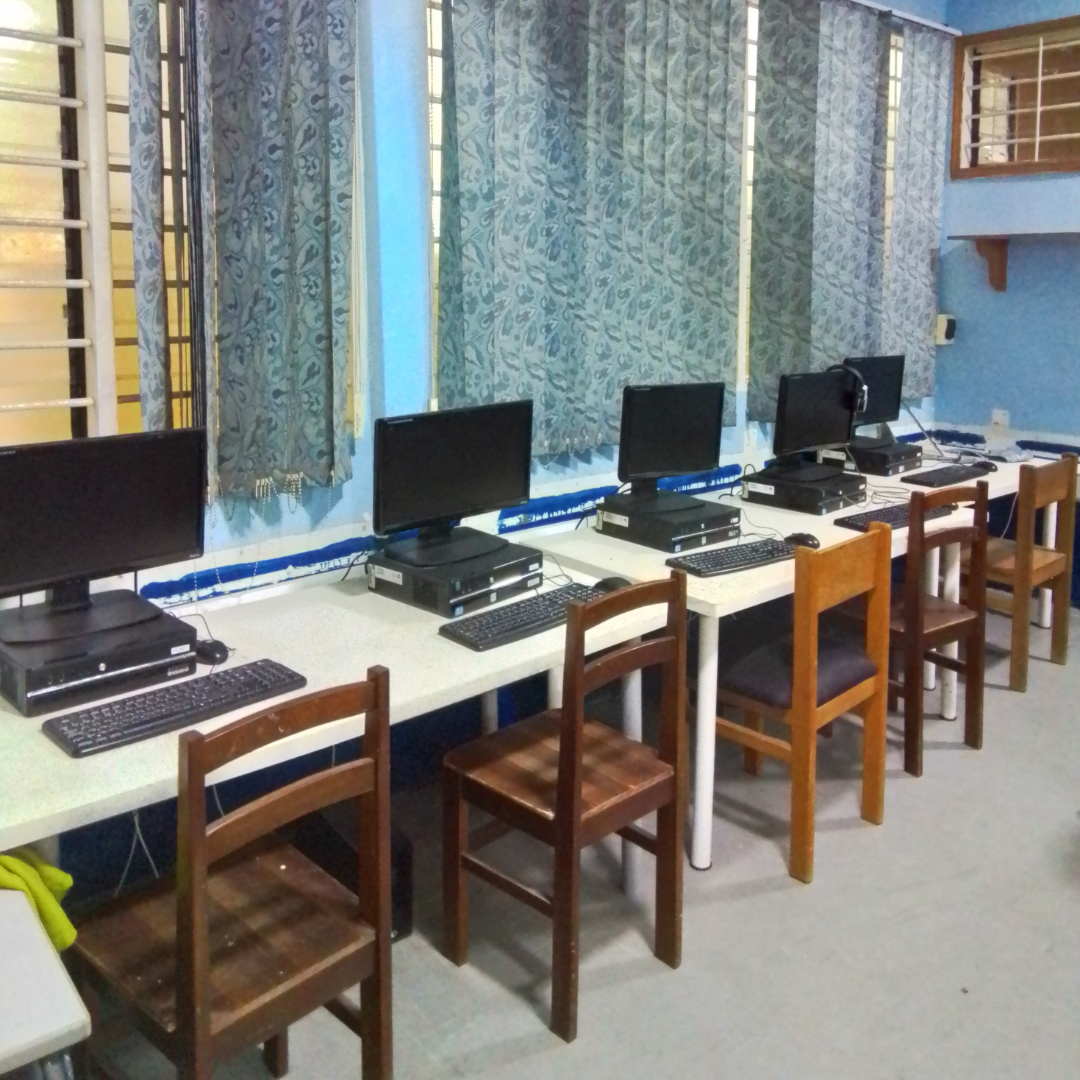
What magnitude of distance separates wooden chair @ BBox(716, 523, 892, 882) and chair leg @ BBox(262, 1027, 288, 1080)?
51.0 inches

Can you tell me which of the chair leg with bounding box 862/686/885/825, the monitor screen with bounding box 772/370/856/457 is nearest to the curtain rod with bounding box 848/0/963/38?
the monitor screen with bounding box 772/370/856/457

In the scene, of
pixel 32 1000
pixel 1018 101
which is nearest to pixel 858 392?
pixel 1018 101

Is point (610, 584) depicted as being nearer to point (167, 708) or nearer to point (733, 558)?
point (733, 558)

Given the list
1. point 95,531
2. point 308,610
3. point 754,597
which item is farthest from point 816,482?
point 95,531

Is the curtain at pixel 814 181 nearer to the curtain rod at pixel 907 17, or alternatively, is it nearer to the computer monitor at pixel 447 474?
the curtain rod at pixel 907 17

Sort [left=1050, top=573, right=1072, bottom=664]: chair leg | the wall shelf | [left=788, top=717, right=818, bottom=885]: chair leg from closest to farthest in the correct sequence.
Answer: [left=788, top=717, right=818, bottom=885]: chair leg → [left=1050, top=573, right=1072, bottom=664]: chair leg → the wall shelf

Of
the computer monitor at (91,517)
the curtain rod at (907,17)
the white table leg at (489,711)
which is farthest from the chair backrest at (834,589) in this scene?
the curtain rod at (907,17)

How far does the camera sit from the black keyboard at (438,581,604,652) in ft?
7.58

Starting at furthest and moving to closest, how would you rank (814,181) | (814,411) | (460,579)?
(814,181), (814,411), (460,579)

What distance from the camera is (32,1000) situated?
51.6 inches

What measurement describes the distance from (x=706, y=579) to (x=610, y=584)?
0.30 metres

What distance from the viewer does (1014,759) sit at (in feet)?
10.9

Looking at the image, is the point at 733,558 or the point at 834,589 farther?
the point at 733,558

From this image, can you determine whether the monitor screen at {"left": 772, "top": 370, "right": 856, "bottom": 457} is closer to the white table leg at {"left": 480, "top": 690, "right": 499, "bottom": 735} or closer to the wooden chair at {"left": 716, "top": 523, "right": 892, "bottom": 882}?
the wooden chair at {"left": 716, "top": 523, "right": 892, "bottom": 882}
